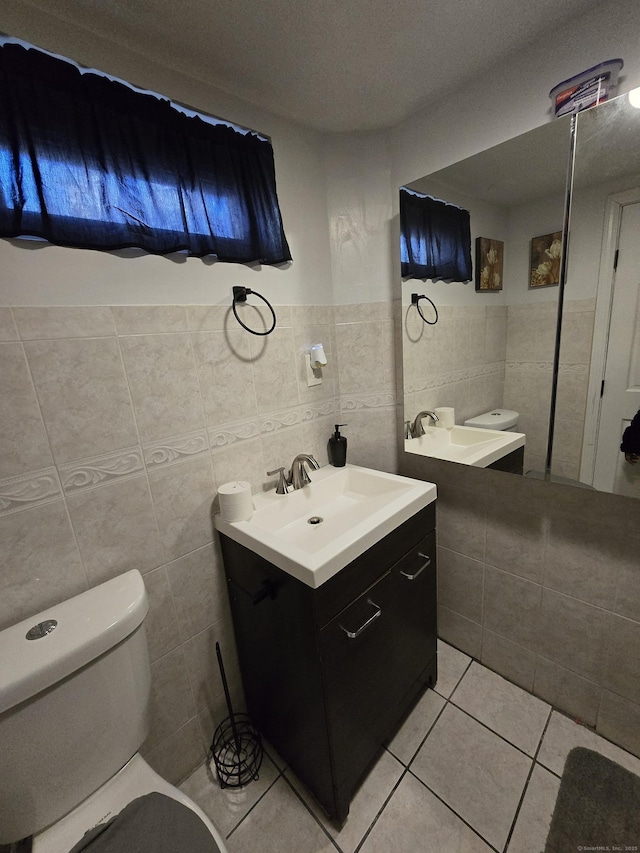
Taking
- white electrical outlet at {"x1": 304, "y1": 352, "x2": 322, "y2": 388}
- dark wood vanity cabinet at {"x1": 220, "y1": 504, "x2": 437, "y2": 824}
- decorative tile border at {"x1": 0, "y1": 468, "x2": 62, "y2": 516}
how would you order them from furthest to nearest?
white electrical outlet at {"x1": 304, "y1": 352, "x2": 322, "y2": 388}
dark wood vanity cabinet at {"x1": 220, "y1": 504, "x2": 437, "y2": 824}
decorative tile border at {"x1": 0, "y1": 468, "x2": 62, "y2": 516}

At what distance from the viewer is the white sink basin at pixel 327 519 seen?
90 centimetres

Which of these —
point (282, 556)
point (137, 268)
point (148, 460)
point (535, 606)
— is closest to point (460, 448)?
point (535, 606)

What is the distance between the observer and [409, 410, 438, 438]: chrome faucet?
151cm

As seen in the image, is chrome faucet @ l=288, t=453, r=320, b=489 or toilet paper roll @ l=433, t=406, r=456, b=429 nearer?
chrome faucet @ l=288, t=453, r=320, b=489

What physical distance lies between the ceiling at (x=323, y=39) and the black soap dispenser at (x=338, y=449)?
1202 mm

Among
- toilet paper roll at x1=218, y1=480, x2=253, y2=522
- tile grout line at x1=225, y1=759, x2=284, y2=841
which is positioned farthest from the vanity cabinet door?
toilet paper roll at x1=218, y1=480, x2=253, y2=522

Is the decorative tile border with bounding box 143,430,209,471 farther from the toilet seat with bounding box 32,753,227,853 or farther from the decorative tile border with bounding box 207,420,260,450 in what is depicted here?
the toilet seat with bounding box 32,753,227,853

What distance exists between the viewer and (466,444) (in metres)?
1.43

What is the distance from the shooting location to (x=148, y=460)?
1024 millimetres

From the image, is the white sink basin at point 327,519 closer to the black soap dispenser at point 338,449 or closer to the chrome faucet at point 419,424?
the black soap dispenser at point 338,449

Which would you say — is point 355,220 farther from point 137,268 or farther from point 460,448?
point 460,448

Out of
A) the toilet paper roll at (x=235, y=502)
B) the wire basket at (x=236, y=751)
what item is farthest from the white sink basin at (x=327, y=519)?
the wire basket at (x=236, y=751)

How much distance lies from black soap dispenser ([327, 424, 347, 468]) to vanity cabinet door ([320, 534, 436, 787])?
0.48 meters

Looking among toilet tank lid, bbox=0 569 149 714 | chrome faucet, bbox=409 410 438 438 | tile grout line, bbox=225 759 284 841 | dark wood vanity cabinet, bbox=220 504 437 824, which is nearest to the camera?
toilet tank lid, bbox=0 569 149 714
